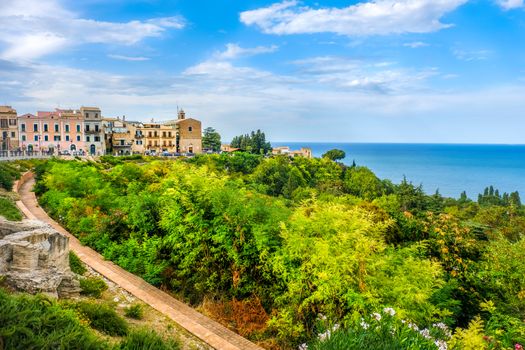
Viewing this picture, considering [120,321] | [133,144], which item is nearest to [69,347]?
[120,321]

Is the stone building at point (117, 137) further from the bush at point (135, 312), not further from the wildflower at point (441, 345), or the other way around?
the wildflower at point (441, 345)

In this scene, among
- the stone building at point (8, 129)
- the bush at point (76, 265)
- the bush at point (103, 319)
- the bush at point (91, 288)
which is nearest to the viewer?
the bush at point (103, 319)

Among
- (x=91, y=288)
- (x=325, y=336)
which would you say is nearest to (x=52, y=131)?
(x=91, y=288)

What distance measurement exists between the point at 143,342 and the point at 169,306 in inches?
109

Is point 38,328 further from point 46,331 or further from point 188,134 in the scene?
point 188,134

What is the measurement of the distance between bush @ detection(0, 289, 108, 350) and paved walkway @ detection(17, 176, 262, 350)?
7.91ft

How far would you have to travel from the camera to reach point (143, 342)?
5.27 m

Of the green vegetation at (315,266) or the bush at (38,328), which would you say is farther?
the green vegetation at (315,266)

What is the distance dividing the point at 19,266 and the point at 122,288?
2335mm

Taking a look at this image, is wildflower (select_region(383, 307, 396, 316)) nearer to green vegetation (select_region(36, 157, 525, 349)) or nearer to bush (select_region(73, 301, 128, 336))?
Result: green vegetation (select_region(36, 157, 525, 349))

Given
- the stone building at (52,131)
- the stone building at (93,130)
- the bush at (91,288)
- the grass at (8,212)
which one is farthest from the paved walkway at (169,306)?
the stone building at (93,130)

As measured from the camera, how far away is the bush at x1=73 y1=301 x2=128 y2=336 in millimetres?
6158

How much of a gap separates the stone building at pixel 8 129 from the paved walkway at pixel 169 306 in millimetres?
46819

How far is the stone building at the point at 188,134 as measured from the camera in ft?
212
